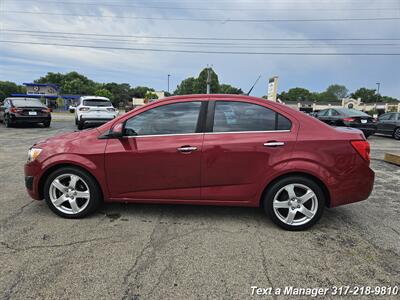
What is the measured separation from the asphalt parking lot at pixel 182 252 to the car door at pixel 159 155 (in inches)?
Result: 16.5

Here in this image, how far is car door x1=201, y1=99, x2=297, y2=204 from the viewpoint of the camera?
3309 mm

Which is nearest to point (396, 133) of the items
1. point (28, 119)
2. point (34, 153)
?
point (34, 153)

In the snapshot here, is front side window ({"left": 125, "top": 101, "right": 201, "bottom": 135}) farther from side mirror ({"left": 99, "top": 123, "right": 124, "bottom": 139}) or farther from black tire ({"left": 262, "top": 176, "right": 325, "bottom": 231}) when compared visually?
black tire ({"left": 262, "top": 176, "right": 325, "bottom": 231})

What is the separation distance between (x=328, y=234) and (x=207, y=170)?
1.61 meters

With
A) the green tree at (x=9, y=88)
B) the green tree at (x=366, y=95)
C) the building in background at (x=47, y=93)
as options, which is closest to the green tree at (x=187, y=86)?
the building in background at (x=47, y=93)

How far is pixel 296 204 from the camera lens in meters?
3.36

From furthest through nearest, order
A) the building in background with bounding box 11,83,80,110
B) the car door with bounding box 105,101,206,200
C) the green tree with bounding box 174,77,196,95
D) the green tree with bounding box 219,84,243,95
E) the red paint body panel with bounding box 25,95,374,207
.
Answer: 1. the green tree with bounding box 174,77,196,95
2. the building in background with bounding box 11,83,80,110
3. the green tree with bounding box 219,84,243,95
4. the car door with bounding box 105,101,206,200
5. the red paint body panel with bounding box 25,95,374,207

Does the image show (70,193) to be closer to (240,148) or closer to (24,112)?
(240,148)

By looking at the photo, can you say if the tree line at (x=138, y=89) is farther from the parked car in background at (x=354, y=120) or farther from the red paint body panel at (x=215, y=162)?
the red paint body panel at (x=215, y=162)

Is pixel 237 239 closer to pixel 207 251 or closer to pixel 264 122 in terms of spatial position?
pixel 207 251

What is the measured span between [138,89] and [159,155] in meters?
121

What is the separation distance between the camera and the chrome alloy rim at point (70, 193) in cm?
358

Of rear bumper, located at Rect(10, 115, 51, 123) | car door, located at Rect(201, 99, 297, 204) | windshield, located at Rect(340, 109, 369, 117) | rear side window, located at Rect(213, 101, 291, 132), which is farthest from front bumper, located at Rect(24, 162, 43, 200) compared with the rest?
windshield, located at Rect(340, 109, 369, 117)

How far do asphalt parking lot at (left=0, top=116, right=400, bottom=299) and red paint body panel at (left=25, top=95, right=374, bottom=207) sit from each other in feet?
1.23
